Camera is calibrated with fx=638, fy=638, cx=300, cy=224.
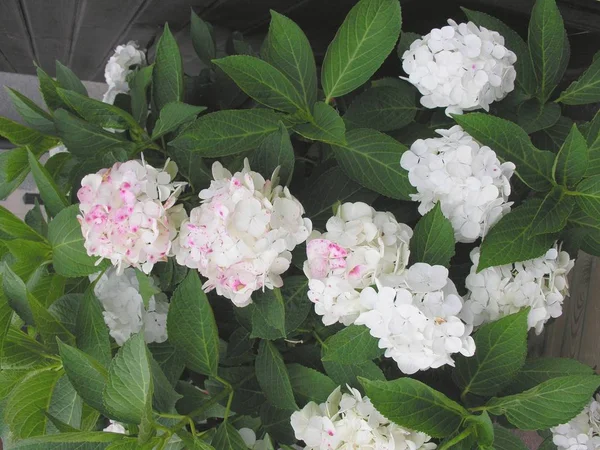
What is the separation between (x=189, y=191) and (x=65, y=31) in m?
0.63

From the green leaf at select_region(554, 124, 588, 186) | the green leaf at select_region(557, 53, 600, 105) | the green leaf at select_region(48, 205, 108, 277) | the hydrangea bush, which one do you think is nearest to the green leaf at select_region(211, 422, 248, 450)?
the hydrangea bush

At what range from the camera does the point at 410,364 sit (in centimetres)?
60

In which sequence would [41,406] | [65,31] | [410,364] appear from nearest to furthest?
[410,364], [41,406], [65,31]

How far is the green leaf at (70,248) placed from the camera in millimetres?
693

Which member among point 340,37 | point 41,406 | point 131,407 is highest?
point 340,37

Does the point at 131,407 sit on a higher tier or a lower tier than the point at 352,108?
lower

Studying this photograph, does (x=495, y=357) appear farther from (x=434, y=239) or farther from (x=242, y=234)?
(x=242, y=234)

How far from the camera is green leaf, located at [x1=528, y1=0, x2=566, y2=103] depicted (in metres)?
0.71

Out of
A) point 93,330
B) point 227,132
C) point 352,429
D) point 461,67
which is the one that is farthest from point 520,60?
point 93,330

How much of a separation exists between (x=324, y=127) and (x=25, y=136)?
443mm

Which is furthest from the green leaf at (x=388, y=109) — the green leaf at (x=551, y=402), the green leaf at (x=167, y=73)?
the green leaf at (x=551, y=402)

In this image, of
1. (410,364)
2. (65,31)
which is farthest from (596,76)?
(65,31)

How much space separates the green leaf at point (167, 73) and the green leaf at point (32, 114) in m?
0.16

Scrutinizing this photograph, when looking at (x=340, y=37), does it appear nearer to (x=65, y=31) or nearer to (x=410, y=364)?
(x=410, y=364)
